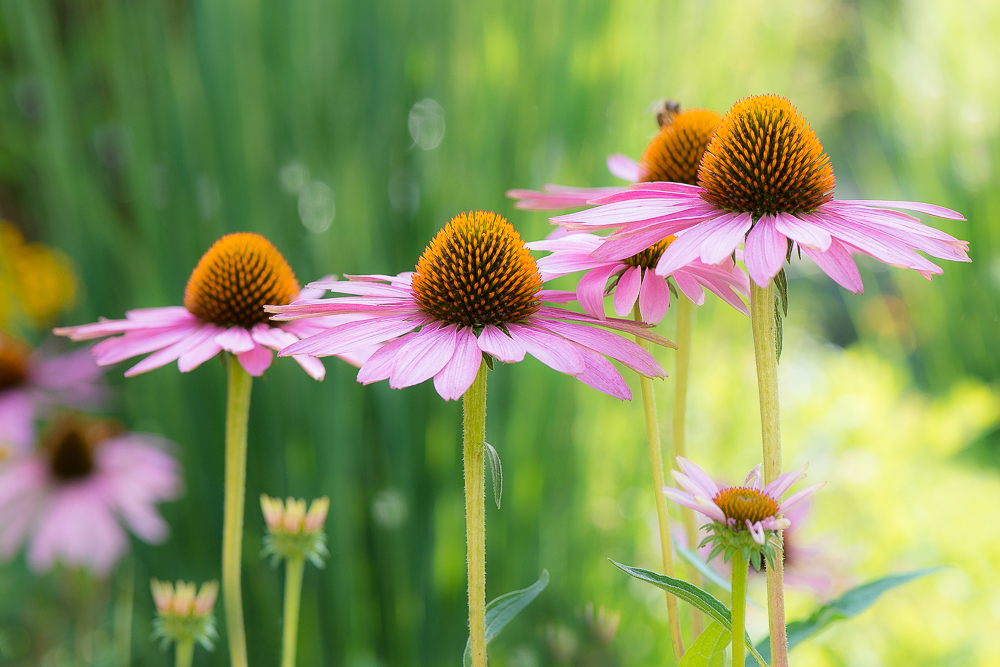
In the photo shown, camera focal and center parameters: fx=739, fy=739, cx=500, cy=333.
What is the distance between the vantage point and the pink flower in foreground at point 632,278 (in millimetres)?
353

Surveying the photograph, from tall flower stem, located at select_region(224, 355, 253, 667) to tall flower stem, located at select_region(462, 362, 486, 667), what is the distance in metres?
0.12

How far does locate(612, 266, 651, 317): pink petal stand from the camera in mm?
356

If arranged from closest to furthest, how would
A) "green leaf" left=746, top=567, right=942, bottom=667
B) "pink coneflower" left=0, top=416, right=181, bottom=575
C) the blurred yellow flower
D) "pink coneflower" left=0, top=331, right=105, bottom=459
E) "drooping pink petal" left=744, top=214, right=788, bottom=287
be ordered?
"drooping pink petal" left=744, top=214, right=788, bottom=287 → "green leaf" left=746, top=567, right=942, bottom=667 → "pink coneflower" left=0, top=416, right=181, bottom=575 → "pink coneflower" left=0, top=331, right=105, bottom=459 → the blurred yellow flower

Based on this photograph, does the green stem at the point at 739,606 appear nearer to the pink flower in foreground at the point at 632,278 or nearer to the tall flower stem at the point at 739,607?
the tall flower stem at the point at 739,607

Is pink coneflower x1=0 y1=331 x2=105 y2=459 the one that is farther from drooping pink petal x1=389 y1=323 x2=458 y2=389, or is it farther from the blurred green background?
drooping pink petal x1=389 y1=323 x2=458 y2=389

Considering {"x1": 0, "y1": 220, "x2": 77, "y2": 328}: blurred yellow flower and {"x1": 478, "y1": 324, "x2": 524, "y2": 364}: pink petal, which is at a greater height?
{"x1": 0, "y1": 220, "x2": 77, "y2": 328}: blurred yellow flower

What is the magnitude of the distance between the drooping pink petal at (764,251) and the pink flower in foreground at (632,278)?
33 millimetres

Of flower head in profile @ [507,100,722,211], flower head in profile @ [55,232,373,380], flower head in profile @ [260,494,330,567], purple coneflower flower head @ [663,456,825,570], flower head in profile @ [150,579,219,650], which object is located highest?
flower head in profile @ [507,100,722,211]

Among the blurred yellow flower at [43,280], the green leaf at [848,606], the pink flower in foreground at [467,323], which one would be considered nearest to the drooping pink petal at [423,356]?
the pink flower in foreground at [467,323]

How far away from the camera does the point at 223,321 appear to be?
431 millimetres

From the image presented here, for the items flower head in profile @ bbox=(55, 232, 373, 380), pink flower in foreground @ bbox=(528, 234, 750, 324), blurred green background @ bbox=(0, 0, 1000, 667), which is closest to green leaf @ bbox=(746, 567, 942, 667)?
pink flower in foreground @ bbox=(528, 234, 750, 324)

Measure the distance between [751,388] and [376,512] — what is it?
1.18 meters

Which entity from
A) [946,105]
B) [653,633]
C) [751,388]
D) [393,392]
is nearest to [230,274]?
[393,392]

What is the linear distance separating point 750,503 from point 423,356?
0.15 m
